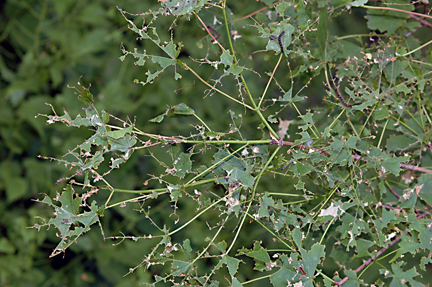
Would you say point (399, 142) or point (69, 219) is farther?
point (399, 142)

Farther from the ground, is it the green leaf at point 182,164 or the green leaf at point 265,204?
the green leaf at point 182,164

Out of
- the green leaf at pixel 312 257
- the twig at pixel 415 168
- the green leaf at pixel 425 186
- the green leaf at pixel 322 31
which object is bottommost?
the green leaf at pixel 312 257

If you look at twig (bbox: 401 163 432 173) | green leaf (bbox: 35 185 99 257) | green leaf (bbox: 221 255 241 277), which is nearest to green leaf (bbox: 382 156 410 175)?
twig (bbox: 401 163 432 173)

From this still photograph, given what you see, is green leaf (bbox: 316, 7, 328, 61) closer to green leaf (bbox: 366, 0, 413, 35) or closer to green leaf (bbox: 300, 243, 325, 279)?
green leaf (bbox: 366, 0, 413, 35)

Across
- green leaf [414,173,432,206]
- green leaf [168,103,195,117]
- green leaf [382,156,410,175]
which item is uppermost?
green leaf [168,103,195,117]

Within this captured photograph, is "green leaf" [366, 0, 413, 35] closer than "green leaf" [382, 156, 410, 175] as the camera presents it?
No

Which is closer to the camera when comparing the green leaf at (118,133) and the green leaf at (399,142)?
the green leaf at (118,133)

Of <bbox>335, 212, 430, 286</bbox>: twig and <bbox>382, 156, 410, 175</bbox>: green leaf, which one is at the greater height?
<bbox>382, 156, 410, 175</bbox>: green leaf

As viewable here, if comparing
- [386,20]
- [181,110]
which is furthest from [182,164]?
[386,20]

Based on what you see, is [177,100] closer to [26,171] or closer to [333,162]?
[26,171]

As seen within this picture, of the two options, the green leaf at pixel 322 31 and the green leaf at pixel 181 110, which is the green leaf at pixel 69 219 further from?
the green leaf at pixel 322 31

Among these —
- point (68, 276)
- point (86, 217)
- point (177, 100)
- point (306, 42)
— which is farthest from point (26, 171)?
point (306, 42)

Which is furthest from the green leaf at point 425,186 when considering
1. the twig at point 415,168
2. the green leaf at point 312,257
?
the green leaf at point 312,257

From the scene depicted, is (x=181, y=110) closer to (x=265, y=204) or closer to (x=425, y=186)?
(x=265, y=204)
